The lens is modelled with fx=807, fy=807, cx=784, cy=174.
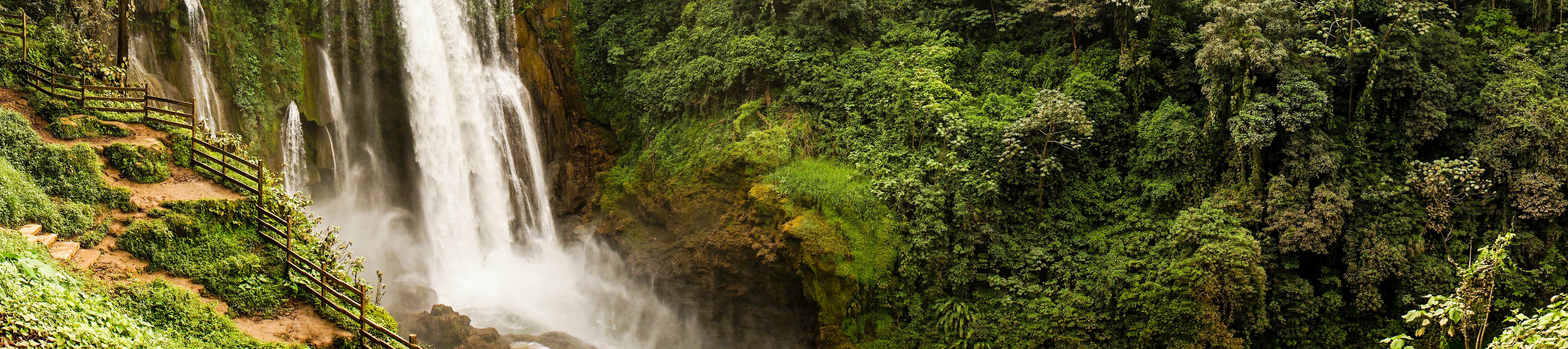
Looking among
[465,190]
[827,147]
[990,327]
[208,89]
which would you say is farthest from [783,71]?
[208,89]

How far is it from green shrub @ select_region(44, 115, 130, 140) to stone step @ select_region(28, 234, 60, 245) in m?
2.58

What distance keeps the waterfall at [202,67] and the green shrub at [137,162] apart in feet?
19.1

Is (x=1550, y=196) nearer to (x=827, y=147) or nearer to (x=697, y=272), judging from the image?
(x=827, y=147)

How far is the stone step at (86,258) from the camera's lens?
873 centimetres

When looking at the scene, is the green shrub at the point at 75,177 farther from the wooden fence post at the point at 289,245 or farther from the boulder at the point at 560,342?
the boulder at the point at 560,342

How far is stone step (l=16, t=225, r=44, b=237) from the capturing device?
867cm

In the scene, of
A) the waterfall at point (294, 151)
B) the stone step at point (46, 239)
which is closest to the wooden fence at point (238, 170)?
the stone step at point (46, 239)

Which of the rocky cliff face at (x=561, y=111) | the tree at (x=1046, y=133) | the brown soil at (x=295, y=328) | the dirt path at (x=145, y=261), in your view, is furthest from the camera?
the rocky cliff face at (x=561, y=111)

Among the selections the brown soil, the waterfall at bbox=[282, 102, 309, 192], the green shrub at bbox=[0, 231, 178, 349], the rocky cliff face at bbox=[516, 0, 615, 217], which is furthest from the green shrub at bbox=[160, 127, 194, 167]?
the rocky cliff face at bbox=[516, 0, 615, 217]

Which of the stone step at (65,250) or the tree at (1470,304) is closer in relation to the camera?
the tree at (1470,304)

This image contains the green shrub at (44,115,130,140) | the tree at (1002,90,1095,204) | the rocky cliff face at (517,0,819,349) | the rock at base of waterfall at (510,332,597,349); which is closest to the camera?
the green shrub at (44,115,130,140)

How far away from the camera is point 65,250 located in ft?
28.8

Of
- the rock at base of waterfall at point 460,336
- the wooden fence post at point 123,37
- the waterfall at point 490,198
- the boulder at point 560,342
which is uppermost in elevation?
the wooden fence post at point 123,37

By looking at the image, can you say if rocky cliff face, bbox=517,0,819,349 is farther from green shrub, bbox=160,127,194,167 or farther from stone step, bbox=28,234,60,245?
stone step, bbox=28,234,60,245
